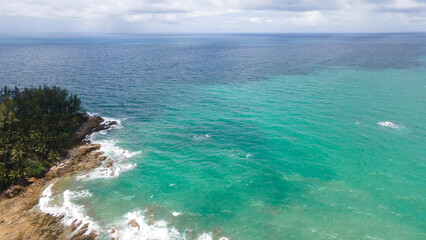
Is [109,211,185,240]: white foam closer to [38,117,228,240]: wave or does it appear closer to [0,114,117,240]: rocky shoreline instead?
[38,117,228,240]: wave

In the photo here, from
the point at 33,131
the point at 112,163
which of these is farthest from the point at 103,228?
the point at 33,131

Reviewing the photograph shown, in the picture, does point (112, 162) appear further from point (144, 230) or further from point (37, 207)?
point (144, 230)

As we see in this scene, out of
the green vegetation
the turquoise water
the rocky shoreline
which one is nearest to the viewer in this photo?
the rocky shoreline

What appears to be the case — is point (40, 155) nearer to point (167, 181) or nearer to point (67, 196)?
point (67, 196)

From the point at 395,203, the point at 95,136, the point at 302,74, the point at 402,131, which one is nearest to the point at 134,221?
the point at 95,136

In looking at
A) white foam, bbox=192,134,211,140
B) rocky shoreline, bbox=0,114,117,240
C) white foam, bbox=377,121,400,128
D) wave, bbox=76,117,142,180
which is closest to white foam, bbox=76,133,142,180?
wave, bbox=76,117,142,180

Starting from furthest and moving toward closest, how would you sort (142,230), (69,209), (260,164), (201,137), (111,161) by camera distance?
(201,137)
(111,161)
(260,164)
(69,209)
(142,230)

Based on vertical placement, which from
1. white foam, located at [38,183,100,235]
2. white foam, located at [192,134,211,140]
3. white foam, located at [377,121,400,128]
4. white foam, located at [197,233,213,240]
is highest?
white foam, located at [377,121,400,128]
